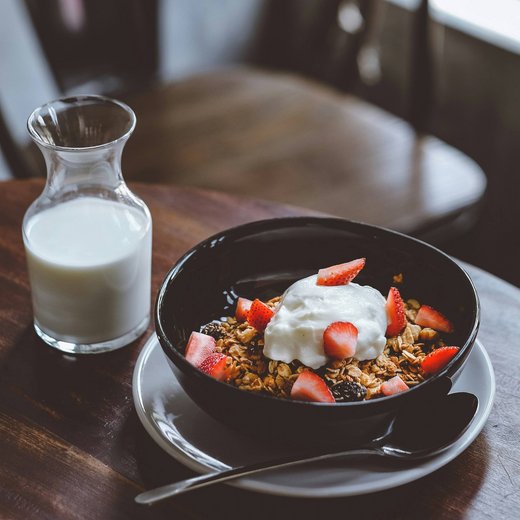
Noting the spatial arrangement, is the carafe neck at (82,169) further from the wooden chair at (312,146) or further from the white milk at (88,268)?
the wooden chair at (312,146)

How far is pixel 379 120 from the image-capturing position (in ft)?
5.86

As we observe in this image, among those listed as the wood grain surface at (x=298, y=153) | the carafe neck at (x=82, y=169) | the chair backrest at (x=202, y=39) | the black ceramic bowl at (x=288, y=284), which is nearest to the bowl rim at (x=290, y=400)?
the black ceramic bowl at (x=288, y=284)

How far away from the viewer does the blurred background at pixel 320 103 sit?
1562 mm

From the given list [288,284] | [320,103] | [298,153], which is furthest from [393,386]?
[320,103]

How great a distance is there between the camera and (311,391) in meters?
0.73

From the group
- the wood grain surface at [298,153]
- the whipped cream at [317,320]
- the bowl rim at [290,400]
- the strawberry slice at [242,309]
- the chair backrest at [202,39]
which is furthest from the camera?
the chair backrest at [202,39]

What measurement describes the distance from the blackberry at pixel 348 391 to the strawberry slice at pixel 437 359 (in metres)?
0.08

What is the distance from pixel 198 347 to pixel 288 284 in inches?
7.9

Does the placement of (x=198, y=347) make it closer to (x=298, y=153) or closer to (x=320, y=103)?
(x=298, y=153)

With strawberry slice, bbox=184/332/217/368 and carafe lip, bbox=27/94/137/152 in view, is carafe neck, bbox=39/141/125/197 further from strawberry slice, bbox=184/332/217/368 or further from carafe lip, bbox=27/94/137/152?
strawberry slice, bbox=184/332/217/368

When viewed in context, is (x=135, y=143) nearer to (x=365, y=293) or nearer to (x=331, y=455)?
(x=365, y=293)

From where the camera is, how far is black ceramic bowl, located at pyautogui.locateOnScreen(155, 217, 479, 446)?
0.68 m

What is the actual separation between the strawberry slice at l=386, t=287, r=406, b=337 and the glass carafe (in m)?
0.28

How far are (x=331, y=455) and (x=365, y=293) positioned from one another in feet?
0.68
